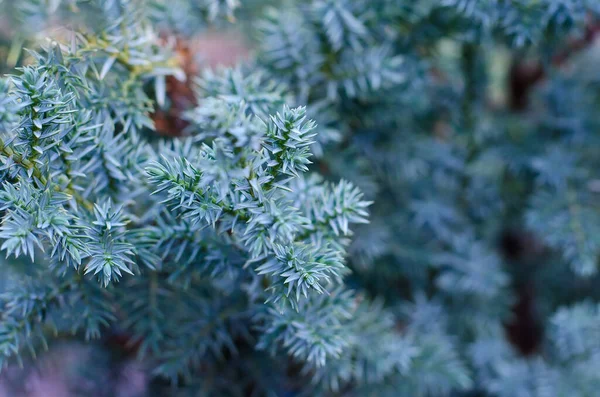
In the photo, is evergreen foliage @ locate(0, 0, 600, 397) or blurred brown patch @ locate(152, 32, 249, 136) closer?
evergreen foliage @ locate(0, 0, 600, 397)

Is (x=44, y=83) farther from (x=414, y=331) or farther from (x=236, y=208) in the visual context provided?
(x=414, y=331)

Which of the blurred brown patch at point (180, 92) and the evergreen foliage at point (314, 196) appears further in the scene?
the blurred brown patch at point (180, 92)

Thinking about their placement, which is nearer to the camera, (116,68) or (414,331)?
(116,68)

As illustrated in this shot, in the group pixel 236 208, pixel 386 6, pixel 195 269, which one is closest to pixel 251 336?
pixel 195 269

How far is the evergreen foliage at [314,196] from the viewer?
40 centimetres

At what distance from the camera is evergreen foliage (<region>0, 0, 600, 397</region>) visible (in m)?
0.40

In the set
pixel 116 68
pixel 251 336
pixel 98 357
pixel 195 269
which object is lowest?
pixel 98 357

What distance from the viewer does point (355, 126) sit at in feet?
2.25

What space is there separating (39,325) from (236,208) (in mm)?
235

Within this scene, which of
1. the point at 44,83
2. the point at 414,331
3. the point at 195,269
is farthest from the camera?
the point at 414,331

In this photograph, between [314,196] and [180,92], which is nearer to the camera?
[314,196]

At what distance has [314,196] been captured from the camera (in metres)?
0.49

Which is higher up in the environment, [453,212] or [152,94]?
[152,94]

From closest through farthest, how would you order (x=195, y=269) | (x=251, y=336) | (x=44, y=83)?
1. (x=44, y=83)
2. (x=195, y=269)
3. (x=251, y=336)
